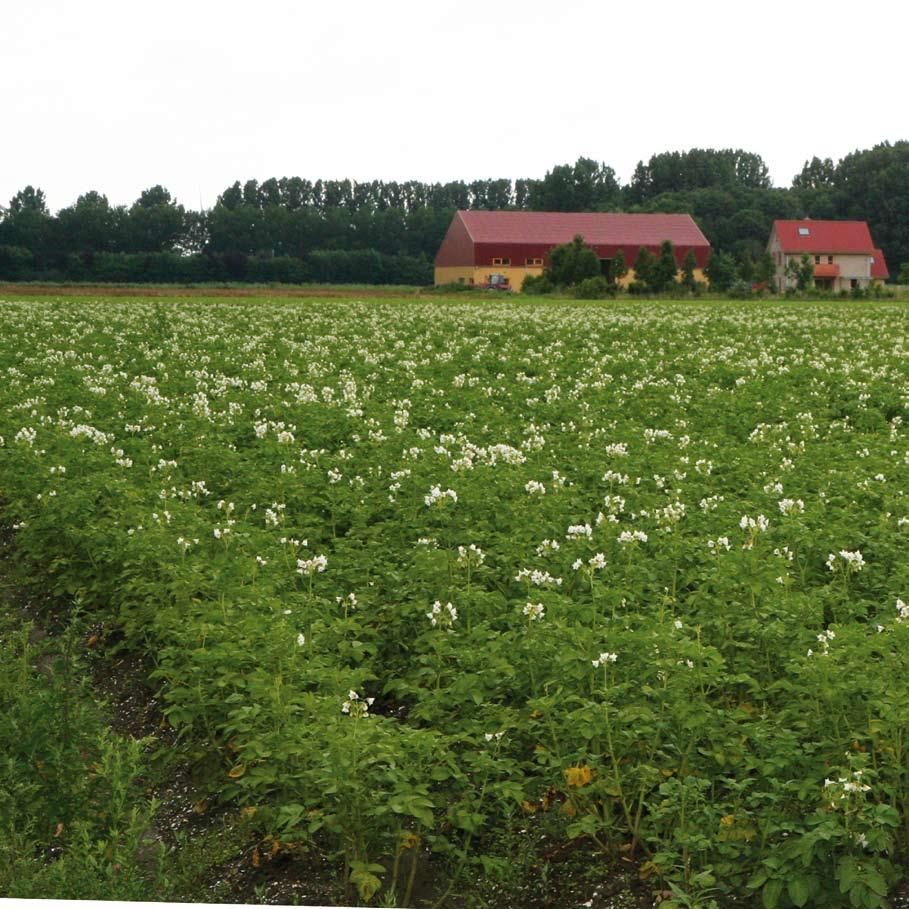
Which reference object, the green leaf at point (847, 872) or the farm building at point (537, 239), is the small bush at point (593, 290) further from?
the green leaf at point (847, 872)

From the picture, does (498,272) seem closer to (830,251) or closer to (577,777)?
(830,251)

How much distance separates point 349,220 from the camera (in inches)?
4892

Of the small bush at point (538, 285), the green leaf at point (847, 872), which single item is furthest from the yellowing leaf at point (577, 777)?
the small bush at point (538, 285)

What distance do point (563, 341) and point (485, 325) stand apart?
5.42m

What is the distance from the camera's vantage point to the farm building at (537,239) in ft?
322

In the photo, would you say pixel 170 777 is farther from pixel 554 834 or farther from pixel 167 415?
pixel 167 415

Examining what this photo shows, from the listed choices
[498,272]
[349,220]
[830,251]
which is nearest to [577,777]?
[498,272]

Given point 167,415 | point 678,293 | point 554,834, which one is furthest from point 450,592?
point 678,293

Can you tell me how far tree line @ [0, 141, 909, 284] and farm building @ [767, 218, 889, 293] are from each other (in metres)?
4.14

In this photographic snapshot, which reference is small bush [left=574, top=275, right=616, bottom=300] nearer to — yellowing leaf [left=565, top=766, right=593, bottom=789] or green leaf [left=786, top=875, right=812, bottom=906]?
yellowing leaf [left=565, top=766, right=593, bottom=789]

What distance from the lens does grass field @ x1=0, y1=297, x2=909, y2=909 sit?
5430 millimetres

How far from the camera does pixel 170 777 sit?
6883 millimetres

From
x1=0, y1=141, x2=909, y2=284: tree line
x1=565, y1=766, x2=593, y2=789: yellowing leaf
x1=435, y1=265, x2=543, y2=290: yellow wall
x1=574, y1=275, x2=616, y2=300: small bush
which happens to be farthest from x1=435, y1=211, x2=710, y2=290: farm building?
x1=565, y1=766, x2=593, y2=789: yellowing leaf

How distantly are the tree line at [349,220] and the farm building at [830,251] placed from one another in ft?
13.6
